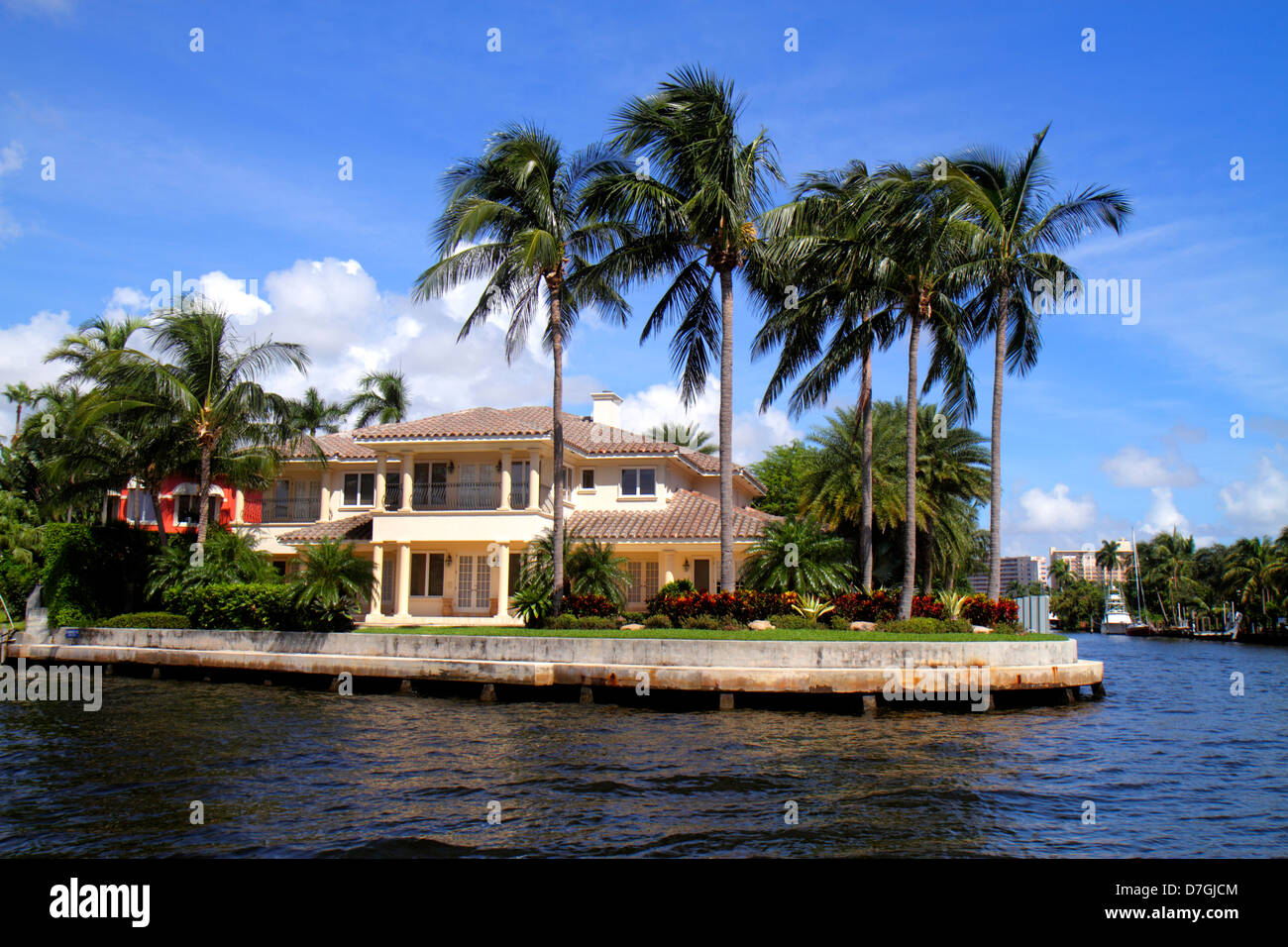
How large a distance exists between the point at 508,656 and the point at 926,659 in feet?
30.1

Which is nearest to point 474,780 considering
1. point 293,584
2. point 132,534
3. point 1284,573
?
point 293,584

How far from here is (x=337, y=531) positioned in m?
34.7

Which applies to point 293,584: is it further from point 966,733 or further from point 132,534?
point 966,733

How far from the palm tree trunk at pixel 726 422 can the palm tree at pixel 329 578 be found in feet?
31.9

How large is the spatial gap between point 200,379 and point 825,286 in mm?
20377

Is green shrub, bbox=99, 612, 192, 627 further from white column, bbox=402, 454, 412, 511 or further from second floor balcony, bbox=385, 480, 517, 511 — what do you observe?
second floor balcony, bbox=385, 480, 517, 511

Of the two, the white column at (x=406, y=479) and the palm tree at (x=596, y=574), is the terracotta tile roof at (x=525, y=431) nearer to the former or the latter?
the white column at (x=406, y=479)

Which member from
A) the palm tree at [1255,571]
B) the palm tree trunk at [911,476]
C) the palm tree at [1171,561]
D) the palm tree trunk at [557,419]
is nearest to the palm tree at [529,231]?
the palm tree trunk at [557,419]

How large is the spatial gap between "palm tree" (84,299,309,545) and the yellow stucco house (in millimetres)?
3667

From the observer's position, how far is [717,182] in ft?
77.8

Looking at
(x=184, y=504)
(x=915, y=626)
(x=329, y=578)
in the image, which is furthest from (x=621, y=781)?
(x=184, y=504)

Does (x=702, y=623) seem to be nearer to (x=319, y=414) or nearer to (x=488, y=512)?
(x=488, y=512)

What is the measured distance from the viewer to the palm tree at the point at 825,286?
25.3m

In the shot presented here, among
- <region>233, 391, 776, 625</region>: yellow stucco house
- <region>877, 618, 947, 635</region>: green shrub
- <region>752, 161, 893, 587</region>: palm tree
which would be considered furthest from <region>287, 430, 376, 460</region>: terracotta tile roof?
<region>877, 618, 947, 635</region>: green shrub
